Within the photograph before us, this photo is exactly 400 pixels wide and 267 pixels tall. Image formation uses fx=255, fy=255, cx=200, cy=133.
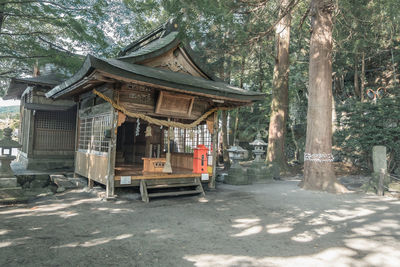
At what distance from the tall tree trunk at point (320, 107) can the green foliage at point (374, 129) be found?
4.24 m

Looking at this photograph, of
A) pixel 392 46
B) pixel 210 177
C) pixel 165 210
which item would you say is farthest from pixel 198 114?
pixel 392 46

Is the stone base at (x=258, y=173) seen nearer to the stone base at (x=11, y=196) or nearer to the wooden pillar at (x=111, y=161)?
the wooden pillar at (x=111, y=161)

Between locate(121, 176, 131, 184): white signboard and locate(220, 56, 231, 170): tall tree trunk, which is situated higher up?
locate(220, 56, 231, 170): tall tree trunk

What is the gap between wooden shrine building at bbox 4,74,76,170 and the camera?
1120 centimetres

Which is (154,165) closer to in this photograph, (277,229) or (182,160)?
(182,160)

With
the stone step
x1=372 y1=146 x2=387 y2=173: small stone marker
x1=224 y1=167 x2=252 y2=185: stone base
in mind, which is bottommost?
the stone step

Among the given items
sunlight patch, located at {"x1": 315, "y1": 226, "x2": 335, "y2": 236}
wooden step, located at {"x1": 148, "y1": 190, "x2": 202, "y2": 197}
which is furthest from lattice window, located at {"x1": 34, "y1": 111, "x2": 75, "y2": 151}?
sunlight patch, located at {"x1": 315, "y1": 226, "x2": 335, "y2": 236}

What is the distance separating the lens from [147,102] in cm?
816

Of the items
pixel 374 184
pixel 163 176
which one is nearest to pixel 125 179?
pixel 163 176

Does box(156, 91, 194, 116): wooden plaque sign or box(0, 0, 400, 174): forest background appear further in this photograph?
box(0, 0, 400, 174): forest background

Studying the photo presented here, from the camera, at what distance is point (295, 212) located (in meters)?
6.45

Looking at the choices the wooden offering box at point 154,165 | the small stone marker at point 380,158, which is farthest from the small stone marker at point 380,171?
the wooden offering box at point 154,165

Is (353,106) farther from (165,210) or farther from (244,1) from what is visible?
(165,210)

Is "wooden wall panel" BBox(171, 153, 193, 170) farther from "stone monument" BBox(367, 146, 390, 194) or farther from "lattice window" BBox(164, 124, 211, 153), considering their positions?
"stone monument" BBox(367, 146, 390, 194)
